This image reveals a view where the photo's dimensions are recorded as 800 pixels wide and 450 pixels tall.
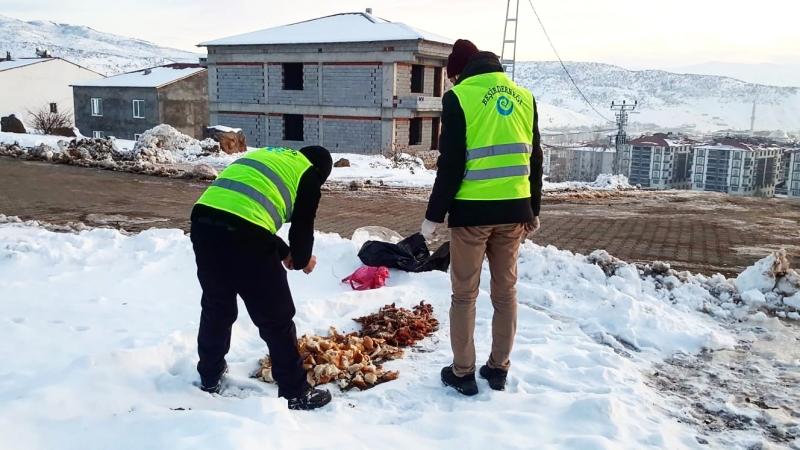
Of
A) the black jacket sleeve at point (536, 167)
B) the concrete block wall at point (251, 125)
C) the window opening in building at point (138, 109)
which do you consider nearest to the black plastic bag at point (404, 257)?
the black jacket sleeve at point (536, 167)

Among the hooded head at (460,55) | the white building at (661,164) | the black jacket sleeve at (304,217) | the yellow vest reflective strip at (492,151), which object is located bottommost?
the white building at (661,164)

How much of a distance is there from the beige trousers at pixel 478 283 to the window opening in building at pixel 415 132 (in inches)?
932

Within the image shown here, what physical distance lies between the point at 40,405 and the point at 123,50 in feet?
507

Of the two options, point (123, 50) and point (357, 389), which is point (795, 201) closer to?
point (357, 389)

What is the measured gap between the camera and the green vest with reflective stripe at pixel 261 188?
295 centimetres

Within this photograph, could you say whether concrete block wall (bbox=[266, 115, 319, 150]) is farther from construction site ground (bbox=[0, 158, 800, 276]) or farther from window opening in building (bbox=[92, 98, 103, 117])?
window opening in building (bbox=[92, 98, 103, 117])

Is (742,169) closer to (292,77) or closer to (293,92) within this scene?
(293,92)

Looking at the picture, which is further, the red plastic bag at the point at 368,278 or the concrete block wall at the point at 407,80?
the concrete block wall at the point at 407,80

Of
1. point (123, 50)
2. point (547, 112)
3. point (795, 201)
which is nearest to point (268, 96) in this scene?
point (795, 201)

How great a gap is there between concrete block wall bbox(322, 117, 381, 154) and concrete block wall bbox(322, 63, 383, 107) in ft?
2.44

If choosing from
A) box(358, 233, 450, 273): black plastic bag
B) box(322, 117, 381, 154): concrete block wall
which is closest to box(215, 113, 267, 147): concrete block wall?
box(322, 117, 381, 154): concrete block wall

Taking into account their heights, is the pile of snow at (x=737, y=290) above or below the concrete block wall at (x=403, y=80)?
below

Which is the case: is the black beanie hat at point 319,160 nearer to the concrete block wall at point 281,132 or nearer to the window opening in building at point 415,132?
the window opening in building at point 415,132

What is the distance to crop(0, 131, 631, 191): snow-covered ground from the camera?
15.8 m
